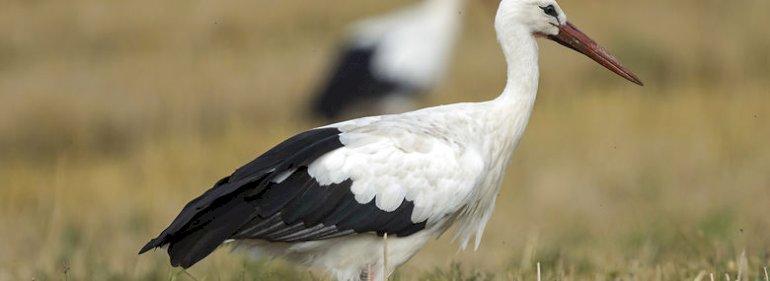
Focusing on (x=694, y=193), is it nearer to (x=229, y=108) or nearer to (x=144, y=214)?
(x=144, y=214)

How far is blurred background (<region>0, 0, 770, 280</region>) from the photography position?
6797 mm

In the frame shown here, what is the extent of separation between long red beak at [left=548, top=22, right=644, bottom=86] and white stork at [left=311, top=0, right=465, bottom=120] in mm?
4551

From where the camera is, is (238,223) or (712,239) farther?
(712,239)

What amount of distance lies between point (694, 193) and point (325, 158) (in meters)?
4.44

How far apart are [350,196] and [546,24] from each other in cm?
106

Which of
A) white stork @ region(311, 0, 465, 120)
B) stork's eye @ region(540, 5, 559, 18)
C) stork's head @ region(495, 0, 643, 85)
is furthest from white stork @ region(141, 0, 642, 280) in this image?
white stork @ region(311, 0, 465, 120)

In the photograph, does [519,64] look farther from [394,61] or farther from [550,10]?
[394,61]

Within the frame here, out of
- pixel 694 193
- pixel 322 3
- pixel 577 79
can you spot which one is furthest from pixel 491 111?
pixel 322 3

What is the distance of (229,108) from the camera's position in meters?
12.8

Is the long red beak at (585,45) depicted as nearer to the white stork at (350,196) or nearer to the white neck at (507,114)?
the white neck at (507,114)

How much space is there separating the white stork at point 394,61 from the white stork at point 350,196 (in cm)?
514

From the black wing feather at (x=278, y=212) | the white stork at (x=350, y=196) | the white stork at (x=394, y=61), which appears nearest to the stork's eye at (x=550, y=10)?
the white stork at (x=350, y=196)

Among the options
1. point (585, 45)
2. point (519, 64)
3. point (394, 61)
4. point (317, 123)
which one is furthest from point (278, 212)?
point (317, 123)

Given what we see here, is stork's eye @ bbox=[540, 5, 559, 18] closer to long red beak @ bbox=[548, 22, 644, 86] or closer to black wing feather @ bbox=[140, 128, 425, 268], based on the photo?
long red beak @ bbox=[548, 22, 644, 86]
